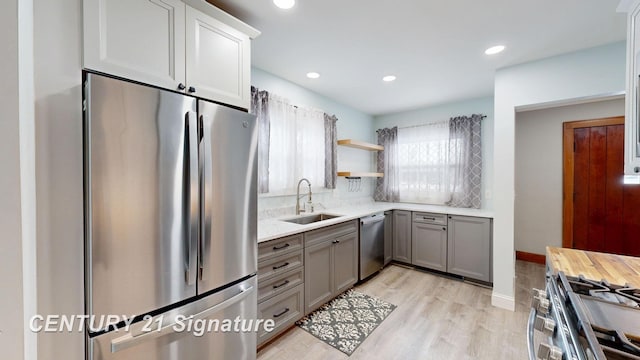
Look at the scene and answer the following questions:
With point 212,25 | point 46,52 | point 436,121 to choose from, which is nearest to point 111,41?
point 46,52

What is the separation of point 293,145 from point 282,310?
1.76m

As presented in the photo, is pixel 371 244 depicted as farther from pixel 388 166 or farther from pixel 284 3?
pixel 284 3

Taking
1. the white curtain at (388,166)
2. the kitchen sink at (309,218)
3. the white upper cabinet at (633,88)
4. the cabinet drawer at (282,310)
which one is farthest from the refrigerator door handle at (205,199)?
the white curtain at (388,166)

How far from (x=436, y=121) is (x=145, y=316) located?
13.6 feet

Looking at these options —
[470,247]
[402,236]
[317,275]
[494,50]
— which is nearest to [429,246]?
[402,236]

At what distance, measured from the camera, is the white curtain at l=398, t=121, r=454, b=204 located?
375cm

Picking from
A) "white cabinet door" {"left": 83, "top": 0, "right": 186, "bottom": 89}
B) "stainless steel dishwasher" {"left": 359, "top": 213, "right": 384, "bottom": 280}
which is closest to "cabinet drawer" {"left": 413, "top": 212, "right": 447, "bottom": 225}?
"stainless steel dishwasher" {"left": 359, "top": 213, "right": 384, "bottom": 280}

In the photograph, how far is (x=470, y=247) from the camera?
3.05 metres

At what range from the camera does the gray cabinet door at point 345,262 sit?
8.46 feet

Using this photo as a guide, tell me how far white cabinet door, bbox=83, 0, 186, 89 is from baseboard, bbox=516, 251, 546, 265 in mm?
5048

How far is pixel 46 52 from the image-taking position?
94cm

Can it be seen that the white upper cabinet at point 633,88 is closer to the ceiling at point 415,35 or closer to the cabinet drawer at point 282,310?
the ceiling at point 415,35

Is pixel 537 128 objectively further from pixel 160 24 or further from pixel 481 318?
pixel 160 24

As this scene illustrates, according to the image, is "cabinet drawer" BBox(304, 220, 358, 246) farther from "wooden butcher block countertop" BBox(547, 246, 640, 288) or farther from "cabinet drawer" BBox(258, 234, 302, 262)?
"wooden butcher block countertop" BBox(547, 246, 640, 288)
